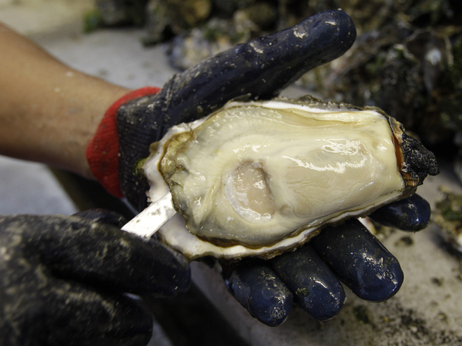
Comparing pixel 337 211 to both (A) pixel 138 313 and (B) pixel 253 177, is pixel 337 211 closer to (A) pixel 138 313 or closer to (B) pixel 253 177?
(B) pixel 253 177

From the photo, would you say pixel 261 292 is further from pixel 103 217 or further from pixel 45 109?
pixel 45 109

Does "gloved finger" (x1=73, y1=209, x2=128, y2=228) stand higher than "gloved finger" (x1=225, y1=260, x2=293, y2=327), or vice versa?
"gloved finger" (x1=73, y1=209, x2=128, y2=228)

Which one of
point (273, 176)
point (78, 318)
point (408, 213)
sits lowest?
point (408, 213)

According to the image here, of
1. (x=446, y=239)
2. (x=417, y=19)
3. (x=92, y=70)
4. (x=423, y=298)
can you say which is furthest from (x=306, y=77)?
(x=92, y=70)

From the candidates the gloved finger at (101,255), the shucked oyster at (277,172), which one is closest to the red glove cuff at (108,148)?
the shucked oyster at (277,172)

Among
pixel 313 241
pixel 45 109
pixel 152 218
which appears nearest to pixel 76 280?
pixel 152 218

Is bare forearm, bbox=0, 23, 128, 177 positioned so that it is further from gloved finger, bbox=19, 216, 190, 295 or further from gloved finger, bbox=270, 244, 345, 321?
gloved finger, bbox=270, 244, 345, 321

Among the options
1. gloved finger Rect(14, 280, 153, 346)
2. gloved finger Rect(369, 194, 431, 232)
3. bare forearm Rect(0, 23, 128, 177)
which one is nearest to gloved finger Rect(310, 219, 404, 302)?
gloved finger Rect(369, 194, 431, 232)
